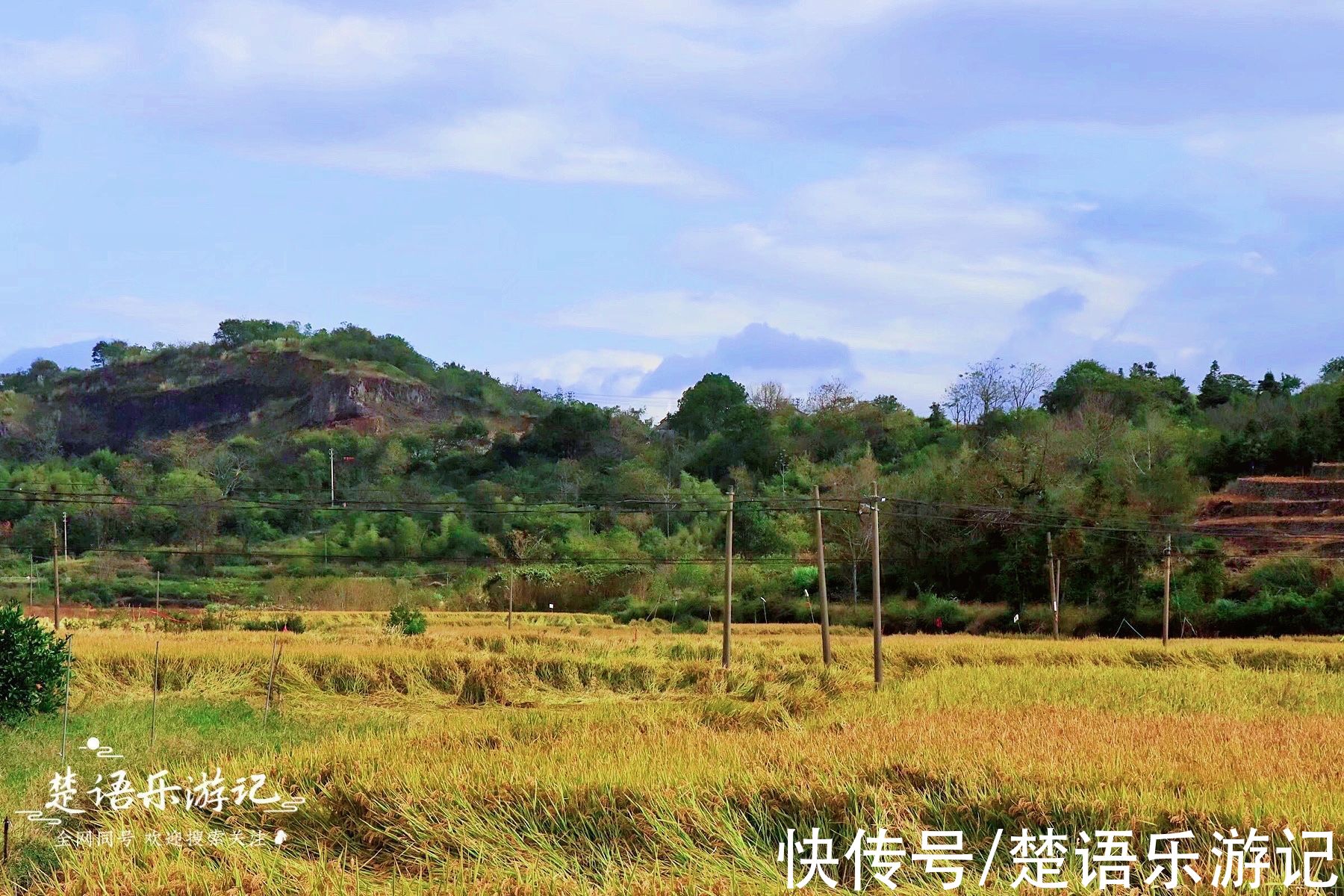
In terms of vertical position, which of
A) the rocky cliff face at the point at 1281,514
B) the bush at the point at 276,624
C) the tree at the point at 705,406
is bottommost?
the bush at the point at 276,624

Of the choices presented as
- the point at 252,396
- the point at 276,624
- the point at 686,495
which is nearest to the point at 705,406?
the point at 686,495

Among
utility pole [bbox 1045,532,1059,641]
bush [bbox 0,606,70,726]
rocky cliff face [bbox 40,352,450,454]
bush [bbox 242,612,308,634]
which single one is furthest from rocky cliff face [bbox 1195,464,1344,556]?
rocky cliff face [bbox 40,352,450,454]

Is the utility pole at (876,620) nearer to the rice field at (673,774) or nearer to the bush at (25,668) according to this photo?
the rice field at (673,774)

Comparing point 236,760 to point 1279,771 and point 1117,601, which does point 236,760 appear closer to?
point 1279,771

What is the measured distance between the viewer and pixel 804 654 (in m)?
29.0

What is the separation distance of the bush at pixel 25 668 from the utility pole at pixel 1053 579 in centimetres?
2478

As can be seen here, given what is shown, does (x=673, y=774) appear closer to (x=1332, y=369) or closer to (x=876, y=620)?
(x=876, y=620)

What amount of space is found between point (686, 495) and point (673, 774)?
57.5 m

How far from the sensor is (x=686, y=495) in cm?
6800

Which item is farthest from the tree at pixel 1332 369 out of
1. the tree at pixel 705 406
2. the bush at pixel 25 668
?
the bush at pixel 25 668

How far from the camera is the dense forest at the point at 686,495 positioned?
43.1 metres

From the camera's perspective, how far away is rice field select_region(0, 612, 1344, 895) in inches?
341

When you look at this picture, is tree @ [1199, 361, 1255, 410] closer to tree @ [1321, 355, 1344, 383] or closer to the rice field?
tree @ [1321, 355, 1344, 383]

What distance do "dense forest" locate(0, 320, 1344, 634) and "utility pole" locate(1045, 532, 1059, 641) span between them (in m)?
0.35
